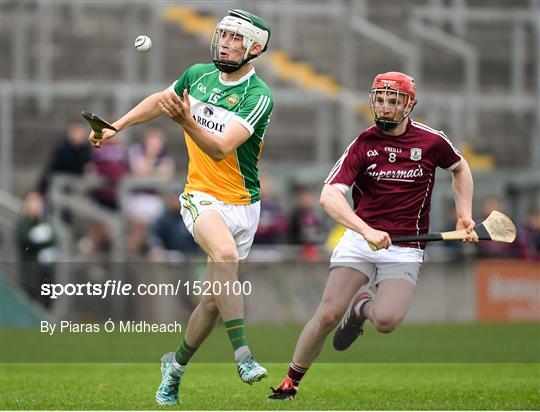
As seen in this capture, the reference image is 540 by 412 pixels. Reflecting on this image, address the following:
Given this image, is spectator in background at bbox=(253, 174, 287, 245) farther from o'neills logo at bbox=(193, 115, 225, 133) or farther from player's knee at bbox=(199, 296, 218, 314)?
player's knee at bbox=(199, 296, 218, 314)

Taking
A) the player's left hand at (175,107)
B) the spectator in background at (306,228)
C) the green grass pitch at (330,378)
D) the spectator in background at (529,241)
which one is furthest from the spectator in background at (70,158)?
the player's left hand at (175,107)

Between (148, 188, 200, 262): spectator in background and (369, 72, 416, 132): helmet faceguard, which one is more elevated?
(369, 72, 416, 132): helmet faceguard

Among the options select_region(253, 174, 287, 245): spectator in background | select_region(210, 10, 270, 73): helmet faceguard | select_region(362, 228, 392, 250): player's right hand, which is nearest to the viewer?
select_region(362, 228, 392, 250): player's right hand

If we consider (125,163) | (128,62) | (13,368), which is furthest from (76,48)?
(13,368)

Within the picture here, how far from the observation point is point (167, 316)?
11.9 meters

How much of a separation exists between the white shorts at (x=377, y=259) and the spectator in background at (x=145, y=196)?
942 cm

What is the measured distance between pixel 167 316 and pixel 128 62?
1015cm

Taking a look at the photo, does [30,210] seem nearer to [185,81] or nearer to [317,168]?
[317,168]

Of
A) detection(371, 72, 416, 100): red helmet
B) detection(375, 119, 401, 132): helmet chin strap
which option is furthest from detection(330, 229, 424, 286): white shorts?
detection(371, 72, 416, 100): red helmet

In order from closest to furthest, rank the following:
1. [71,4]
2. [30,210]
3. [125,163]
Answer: [30,210] < [125,163] < [71,4]

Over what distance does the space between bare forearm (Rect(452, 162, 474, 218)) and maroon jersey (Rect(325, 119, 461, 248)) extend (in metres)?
0.16

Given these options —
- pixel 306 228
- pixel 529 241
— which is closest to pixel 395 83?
pixel 306 228

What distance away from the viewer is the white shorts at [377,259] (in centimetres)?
937

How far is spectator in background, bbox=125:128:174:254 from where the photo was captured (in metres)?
18.7
